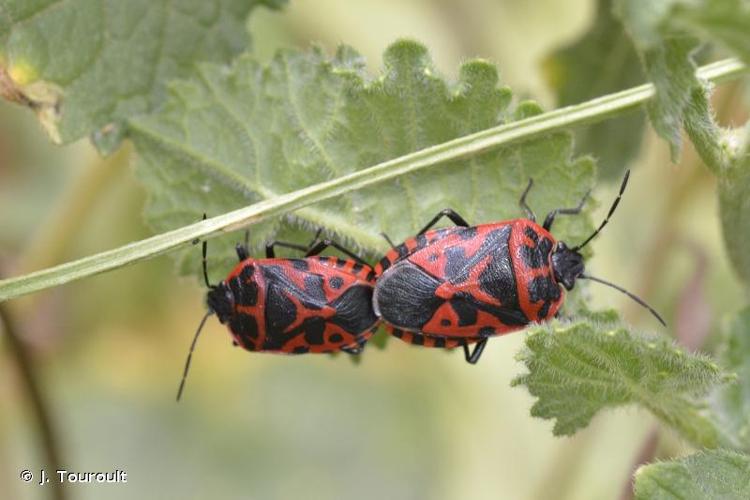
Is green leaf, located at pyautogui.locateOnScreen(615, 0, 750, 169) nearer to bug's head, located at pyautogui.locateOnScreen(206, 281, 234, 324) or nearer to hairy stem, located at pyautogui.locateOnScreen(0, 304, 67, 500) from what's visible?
bug's head, located at pyautogui.locateOnScreen(206, 281, 234, 324)

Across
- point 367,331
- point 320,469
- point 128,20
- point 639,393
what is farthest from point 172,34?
point 320,469

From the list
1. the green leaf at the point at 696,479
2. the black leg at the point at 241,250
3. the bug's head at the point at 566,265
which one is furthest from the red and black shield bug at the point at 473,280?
the green leaf at the point at 696,479

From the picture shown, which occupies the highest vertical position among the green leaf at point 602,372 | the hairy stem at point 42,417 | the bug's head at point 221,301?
the green leaf at point 602,372

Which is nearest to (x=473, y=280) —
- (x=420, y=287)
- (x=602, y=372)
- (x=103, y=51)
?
(x=420, y=287)

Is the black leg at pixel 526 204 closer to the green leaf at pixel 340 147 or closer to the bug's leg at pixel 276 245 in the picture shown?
the green leaf at pixel 340 147

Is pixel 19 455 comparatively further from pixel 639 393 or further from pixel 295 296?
pixel 639 393

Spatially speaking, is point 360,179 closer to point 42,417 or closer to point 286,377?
point 42,417

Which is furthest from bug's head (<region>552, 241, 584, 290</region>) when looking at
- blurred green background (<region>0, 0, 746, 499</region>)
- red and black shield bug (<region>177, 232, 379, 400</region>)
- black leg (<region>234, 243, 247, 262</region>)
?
blurred green background (<region>0, 0, 746, 499</region>)
